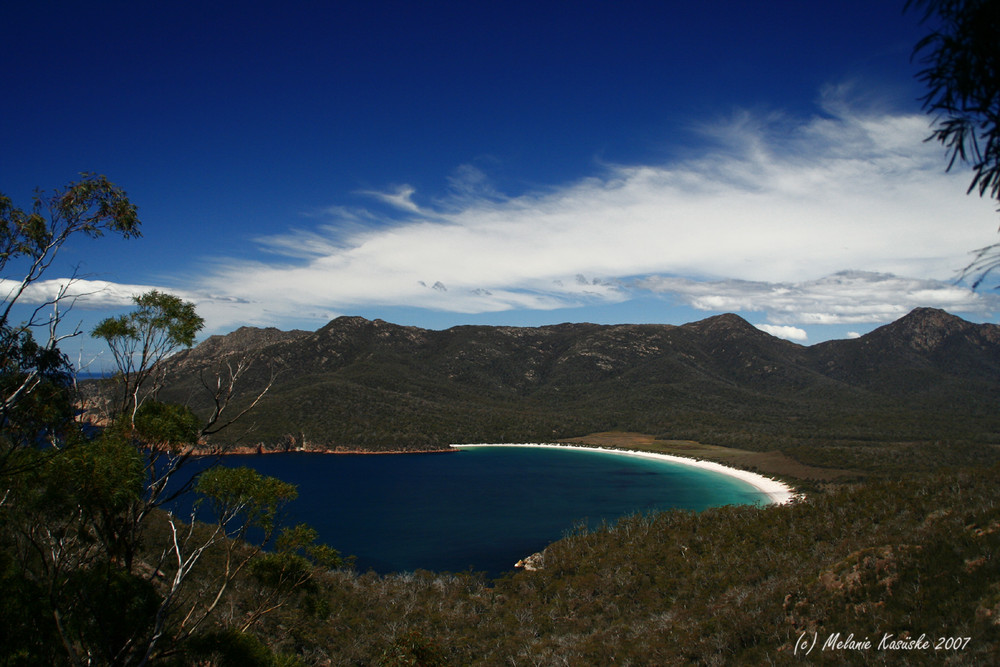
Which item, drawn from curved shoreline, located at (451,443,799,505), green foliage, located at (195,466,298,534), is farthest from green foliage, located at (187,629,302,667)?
curved shoreline, located at (451,443,799,505)

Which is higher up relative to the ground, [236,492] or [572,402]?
[236,492]

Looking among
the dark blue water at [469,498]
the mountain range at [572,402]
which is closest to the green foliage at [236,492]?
the dark blue water at [469,498]

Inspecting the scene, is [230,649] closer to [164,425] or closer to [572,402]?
[164,425]

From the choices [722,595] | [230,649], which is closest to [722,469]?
[722,595]

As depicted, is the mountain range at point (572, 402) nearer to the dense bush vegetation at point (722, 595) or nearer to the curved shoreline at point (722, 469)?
the curved shoreline at point (722, 469)

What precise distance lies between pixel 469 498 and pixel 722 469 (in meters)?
51.7

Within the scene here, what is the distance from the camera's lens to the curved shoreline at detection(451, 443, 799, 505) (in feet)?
235

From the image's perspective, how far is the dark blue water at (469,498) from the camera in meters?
52.6

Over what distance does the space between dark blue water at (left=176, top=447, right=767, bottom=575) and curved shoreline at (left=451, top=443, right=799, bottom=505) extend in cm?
240

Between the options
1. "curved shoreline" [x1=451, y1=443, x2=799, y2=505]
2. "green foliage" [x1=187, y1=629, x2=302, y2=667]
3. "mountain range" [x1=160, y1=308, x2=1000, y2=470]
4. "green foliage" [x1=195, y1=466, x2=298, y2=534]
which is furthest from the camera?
"mountain range" [x1=160, y1=308, x2=1000, y2=470]

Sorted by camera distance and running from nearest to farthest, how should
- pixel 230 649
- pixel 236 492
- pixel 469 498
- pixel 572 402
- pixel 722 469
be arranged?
pixel 230 649 < pixel 236 492 < pixel 469 498 < pixel 722 469 < pixel 572 402

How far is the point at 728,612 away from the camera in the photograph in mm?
17906

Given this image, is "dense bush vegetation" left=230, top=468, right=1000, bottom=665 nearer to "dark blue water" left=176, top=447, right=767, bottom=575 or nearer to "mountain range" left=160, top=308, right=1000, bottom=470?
"dark blue water" left=176, top=447, right=767, bottom=575

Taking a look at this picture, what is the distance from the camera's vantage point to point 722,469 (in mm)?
96250
